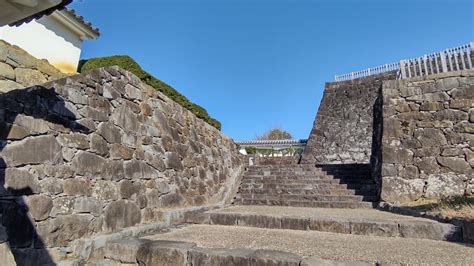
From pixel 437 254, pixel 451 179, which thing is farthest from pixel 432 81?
pixel 437 254

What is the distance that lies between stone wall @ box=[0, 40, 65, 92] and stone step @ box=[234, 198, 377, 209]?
13.3 ft

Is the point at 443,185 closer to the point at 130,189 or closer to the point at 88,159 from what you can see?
the point at 130,189

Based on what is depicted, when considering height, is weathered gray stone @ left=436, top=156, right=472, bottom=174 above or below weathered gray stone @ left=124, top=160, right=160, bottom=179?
above

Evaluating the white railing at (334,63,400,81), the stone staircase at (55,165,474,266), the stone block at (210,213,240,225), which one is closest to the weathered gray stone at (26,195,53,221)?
the stone staircase at (55,165,474,266)

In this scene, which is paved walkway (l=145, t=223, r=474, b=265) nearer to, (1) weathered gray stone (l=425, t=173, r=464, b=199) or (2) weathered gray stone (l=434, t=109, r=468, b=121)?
(1) weathered gray stone (l=425, t=173, r=464, b=199)

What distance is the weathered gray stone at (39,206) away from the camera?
197cm

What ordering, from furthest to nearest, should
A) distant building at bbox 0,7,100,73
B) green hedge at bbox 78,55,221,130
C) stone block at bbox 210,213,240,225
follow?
green hedge at bbox 78,55,221,130 < distant building at bbox 0,7,100,73 < stone block at bbox 210,213,240,225

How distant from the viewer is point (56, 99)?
2.30 m

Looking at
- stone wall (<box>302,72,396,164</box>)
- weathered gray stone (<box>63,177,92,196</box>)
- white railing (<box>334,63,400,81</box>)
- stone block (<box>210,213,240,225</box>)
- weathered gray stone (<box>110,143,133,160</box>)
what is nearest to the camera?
weathered gray stone (<box>63,177,92,196</box>)

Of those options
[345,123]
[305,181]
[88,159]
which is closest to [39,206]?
[88,159]

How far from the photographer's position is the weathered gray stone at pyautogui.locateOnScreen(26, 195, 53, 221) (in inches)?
77.5

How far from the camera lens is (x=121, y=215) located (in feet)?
9.24

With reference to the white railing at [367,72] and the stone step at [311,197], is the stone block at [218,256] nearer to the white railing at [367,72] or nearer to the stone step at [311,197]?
the stone step at [311,197]

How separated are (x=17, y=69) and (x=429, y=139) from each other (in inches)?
246
